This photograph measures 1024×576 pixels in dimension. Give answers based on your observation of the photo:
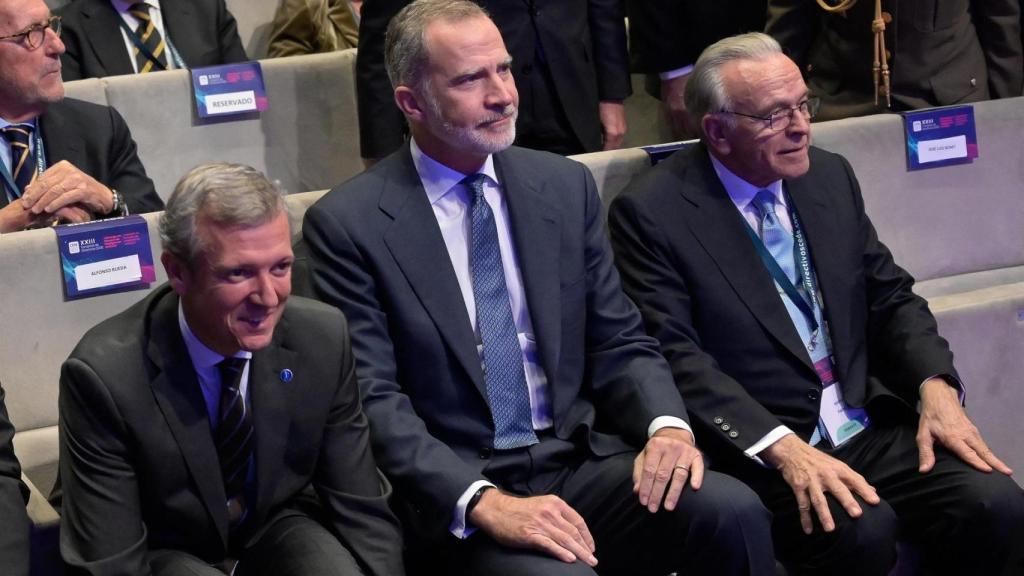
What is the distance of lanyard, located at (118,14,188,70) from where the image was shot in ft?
13.7

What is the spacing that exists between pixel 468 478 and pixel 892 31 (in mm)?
1993

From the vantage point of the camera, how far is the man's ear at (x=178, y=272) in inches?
89.6

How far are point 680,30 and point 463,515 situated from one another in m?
2.03

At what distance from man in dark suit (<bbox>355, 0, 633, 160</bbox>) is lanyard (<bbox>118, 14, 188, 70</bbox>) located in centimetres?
88

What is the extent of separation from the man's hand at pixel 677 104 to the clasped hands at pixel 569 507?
1634 millimetres

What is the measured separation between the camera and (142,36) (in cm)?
420

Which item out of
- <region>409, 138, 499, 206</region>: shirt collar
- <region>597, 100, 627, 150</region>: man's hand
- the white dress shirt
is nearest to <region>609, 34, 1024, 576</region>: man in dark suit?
the white dress shirt

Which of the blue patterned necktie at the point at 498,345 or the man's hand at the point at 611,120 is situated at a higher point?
the man's hand at the point at 611,120

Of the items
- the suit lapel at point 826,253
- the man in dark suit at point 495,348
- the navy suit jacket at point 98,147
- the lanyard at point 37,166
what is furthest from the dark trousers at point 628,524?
the lanyard at point 37,166

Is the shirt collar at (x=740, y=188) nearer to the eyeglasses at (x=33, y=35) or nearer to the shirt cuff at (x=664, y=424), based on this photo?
the shirt cuff at (x=664, y=424)

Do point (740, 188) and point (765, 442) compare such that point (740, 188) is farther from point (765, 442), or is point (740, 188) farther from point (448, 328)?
point (448, 328)

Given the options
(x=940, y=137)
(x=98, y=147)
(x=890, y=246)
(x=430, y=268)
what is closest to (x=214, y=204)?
(x=430, y=268)

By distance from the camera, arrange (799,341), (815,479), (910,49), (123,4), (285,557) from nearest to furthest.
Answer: (285,557), (815,479), (799,341), (910,49), (123,4)

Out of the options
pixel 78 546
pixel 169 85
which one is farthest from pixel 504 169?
pixel 169 85
